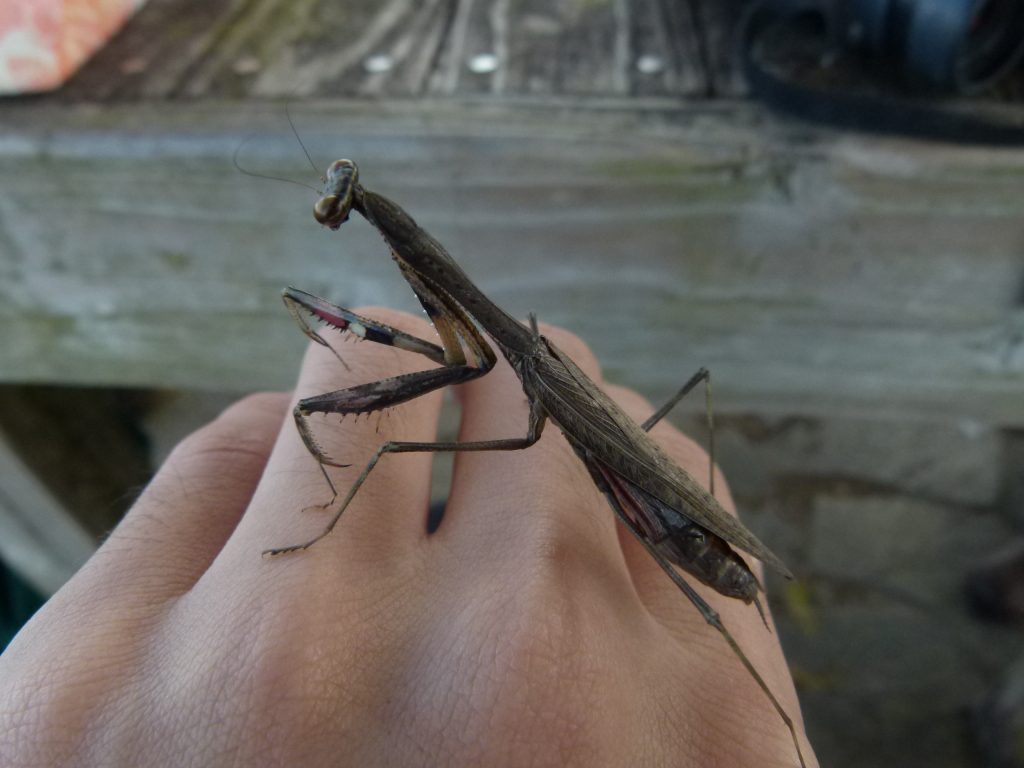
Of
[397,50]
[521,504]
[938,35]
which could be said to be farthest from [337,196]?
[938,35]

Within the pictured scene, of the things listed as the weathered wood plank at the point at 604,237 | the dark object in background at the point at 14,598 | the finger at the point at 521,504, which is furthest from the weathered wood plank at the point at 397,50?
the dark object in background at the point at 14,598

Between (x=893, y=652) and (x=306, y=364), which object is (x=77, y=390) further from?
(x=893, y=652)

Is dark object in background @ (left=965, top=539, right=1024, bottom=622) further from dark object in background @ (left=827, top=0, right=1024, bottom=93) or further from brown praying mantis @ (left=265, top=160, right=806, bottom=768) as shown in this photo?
brown praying mantis @ (left=265, top=160, right=806, bottom=768)

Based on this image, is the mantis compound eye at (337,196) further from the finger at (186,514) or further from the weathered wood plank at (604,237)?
the finger at (186,514)

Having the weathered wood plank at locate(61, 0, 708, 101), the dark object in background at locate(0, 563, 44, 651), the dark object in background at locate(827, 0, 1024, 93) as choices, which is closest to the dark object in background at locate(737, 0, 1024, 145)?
the dark object in background at locate(827, 0, 1024, 93)

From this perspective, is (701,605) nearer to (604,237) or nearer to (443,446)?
(443,446)

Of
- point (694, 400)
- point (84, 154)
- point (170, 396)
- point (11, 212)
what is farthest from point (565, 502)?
point (170, 396)
